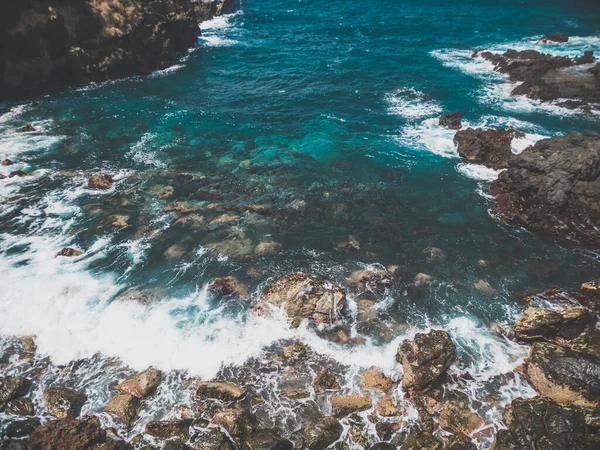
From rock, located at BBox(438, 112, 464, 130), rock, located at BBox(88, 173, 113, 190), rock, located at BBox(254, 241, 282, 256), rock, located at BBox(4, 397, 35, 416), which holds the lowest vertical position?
rock, located at BBox(4, 397, 35, 416)

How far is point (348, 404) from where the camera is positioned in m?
11.8

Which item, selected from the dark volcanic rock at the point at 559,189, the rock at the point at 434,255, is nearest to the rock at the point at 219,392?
the rock at the point at 434,255

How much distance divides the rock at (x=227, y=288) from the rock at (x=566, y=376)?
36.9ft

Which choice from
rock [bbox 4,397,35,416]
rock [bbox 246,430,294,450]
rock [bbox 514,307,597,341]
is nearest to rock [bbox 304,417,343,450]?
rock [bbox 246,430,294,450]

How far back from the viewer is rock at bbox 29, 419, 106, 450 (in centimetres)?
1016

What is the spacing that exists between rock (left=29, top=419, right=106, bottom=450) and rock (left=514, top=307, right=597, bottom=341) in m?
14.9

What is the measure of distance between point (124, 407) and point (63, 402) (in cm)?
203

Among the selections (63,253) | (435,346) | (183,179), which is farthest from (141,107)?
(435,346)

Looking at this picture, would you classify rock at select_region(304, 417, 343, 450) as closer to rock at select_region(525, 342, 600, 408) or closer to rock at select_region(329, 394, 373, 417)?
rock at select_region(329, 394, 373, 417)

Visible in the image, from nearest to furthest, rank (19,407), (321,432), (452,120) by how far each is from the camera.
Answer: (321,432)
(19,407)
(452,120)

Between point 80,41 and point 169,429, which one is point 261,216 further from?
point 80,41

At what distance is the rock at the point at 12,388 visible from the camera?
462 inches

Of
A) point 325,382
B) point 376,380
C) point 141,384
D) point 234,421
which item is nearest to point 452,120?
point 376,380

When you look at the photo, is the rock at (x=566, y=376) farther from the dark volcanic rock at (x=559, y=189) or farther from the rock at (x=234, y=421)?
the rock at (x=234, y=421)
